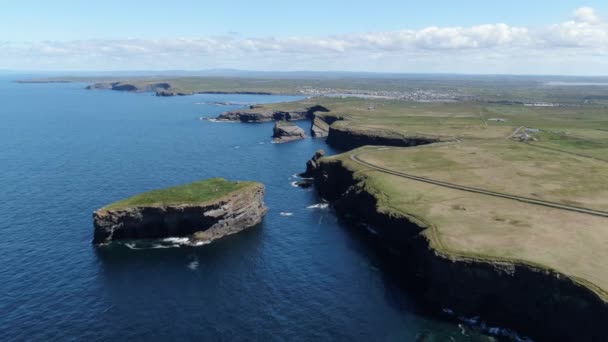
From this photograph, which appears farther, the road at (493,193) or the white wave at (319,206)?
the white wave at (319,206)

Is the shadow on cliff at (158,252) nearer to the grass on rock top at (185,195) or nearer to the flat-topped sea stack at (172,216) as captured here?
the flat-topped sea stack at (172,216)

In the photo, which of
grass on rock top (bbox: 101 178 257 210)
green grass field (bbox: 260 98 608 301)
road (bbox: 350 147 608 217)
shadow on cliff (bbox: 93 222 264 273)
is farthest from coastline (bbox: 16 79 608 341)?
grass on rock top (bbox: 101 178 257 210)

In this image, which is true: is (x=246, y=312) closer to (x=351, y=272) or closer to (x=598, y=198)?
(x=351, y=272)

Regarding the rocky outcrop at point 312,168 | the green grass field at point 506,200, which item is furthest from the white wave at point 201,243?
the rocky outcrop at point 312,168

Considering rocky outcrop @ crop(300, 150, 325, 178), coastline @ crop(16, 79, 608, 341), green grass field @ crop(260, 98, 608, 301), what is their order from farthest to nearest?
rocky outcrop @ crop(300, 150, 325, 178)
green grass field @ crop(260, 98, 608, 301)
coastline @ crop(16, 79, 608, 341)

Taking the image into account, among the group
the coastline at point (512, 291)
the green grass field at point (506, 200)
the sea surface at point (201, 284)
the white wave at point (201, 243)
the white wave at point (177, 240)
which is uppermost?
the green grass field at point (506, 200)

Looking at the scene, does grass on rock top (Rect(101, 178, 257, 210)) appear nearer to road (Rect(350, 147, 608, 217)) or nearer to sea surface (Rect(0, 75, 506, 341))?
sea surface (Rect(0, 75, 506, 341))

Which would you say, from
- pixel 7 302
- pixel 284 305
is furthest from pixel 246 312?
pixel 7 302
